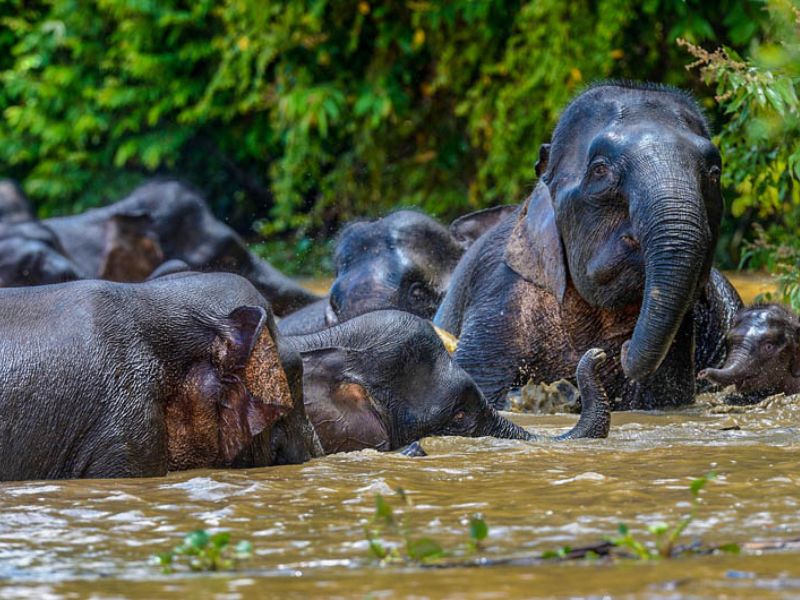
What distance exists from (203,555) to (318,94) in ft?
53.8

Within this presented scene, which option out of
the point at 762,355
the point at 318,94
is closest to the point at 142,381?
the point at 762,355

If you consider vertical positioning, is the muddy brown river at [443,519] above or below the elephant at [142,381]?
below

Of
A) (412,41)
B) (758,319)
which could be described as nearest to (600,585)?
(758,319)

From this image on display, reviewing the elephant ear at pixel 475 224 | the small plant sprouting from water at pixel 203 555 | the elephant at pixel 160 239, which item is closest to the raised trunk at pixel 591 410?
the small plant sprouting from water at pixel 203 555

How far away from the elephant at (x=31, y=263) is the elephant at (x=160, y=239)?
0.80 m

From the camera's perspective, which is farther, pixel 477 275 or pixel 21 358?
pixel 477 275

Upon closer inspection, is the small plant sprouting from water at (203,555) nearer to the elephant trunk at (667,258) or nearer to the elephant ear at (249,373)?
the elephant ear at (249,373)

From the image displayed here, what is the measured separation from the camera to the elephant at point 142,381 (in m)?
6.36

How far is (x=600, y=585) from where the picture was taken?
4.39 meters

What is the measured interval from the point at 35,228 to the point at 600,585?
12773 mm

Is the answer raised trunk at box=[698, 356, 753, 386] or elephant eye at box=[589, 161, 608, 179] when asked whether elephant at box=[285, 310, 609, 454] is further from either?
raised trunk at box=[698, 356, 753, 386]

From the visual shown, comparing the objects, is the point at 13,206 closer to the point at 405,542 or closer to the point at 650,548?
the point at 405,542

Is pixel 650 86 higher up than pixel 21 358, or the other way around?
pixel 650 86

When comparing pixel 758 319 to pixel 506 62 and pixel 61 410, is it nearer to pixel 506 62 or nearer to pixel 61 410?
pixel 61 410
